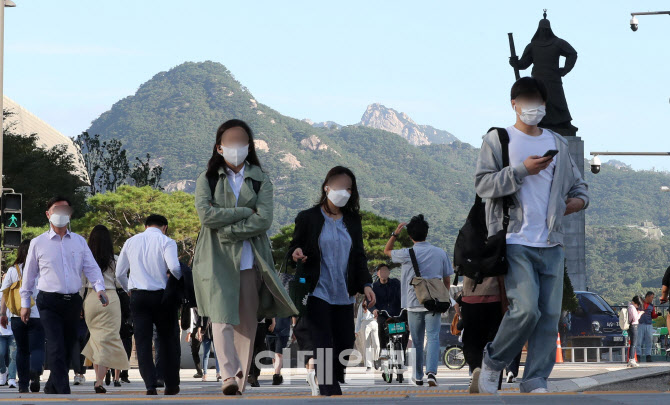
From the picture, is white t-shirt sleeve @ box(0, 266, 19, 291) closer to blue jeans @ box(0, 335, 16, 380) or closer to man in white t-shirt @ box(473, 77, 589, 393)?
blue jeans @ box(0, 335, 16, 380)

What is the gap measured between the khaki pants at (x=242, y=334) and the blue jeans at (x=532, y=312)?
1911 mm

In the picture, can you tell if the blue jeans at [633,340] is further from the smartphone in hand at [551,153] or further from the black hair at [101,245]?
the smartphone in hand at [551,153]

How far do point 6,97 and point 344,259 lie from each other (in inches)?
3707

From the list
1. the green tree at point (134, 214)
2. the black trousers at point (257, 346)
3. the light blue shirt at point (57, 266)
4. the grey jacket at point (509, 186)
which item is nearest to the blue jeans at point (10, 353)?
the black trousers at point (257, 346)

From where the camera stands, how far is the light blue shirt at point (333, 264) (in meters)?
8.84

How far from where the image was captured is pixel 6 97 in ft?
324

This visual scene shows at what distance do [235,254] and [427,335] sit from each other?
4837 mm

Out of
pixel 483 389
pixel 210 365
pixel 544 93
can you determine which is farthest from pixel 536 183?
pixel 210 365

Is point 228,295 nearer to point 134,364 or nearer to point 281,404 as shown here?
point 281,404

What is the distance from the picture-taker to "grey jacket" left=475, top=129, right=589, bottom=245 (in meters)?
7.00

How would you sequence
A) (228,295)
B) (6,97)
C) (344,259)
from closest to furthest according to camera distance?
(228,295), (344,259), (6,97)

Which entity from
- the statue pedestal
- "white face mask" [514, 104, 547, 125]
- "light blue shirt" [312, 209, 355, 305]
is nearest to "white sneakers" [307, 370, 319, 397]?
"light blue shirt" [312, 209, 355, 305]

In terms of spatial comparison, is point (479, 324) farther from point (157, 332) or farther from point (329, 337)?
point (157, 332)

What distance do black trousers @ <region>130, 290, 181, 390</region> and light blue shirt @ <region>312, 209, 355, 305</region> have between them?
1.80 m
